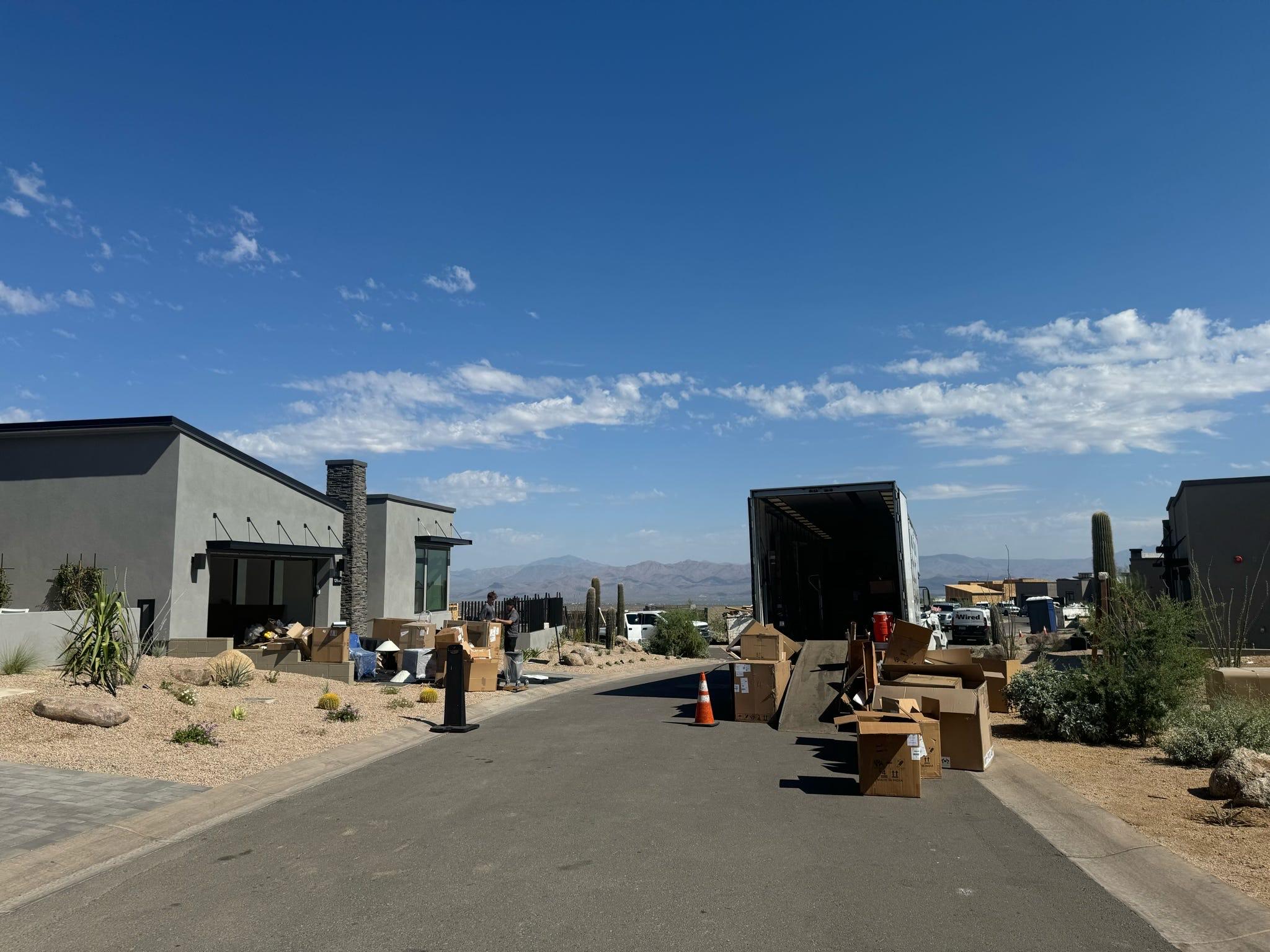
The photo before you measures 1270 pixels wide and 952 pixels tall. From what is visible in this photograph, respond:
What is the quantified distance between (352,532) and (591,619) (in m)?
9.15

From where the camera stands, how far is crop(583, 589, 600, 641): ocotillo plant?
32188 mm

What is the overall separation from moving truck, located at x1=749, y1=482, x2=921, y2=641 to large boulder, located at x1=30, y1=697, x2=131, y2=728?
9732 mm

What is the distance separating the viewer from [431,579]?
111ft

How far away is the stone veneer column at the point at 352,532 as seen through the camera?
91.5 feet

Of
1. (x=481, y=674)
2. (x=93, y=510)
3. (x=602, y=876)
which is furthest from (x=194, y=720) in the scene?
(x=93, y=510)

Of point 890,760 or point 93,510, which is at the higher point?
point 93,510

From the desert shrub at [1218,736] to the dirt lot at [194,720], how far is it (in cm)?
1020

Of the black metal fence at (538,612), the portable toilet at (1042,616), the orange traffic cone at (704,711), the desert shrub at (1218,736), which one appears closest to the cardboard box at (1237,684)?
the desert shrub at (1218,736)

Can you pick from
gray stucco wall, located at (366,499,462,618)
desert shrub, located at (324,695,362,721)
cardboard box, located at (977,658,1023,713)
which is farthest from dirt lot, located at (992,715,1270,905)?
gray stucco wall, located at (366,499,462,618)

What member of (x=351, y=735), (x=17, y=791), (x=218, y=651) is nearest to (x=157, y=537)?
(x=218, y=651)

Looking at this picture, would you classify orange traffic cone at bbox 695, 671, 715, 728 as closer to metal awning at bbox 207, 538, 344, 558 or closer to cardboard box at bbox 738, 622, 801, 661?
cardboard box at bbox 738, 622, 801, 661

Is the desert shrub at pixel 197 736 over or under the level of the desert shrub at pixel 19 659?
under

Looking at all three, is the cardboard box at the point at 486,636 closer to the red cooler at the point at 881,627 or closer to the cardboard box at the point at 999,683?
the red cooler at the point at 881,627

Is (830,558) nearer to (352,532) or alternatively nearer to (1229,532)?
(352,532)
